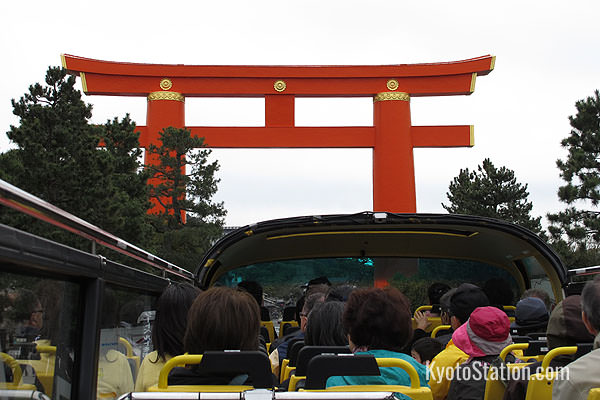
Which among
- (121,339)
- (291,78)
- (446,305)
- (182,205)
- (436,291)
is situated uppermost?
(291,78)

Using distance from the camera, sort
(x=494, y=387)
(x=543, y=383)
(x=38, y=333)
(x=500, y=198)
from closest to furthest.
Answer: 1. (x=38, y=333)
2. (x=543, y=383)
3. (x=494, y=387)
4. (x=500, y=198)

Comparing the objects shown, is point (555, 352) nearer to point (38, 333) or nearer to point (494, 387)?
point (494, 387)

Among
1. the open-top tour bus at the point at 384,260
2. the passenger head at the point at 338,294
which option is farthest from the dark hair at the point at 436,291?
the passenger head at the point at 338,294

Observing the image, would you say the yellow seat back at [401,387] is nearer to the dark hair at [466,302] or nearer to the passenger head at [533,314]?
the dark hair at [466,302]

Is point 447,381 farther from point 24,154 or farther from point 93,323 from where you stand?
point 24,154

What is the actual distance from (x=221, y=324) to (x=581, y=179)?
72.8ft

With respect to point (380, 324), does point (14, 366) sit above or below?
below

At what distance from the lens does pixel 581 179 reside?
75.1 feet

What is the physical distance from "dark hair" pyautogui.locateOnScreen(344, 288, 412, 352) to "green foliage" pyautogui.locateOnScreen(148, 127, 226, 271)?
19428 millimetres

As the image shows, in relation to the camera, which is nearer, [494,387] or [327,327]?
[494,387]

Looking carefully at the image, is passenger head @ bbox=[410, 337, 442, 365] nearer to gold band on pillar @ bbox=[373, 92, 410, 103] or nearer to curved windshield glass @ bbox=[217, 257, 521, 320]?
curved windshield glass @ bbox=[217, 257, 521, 320]

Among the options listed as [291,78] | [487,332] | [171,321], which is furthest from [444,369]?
[291,78]

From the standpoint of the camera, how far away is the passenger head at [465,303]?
4.42 meters

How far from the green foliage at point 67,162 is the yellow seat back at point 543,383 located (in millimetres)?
15927
